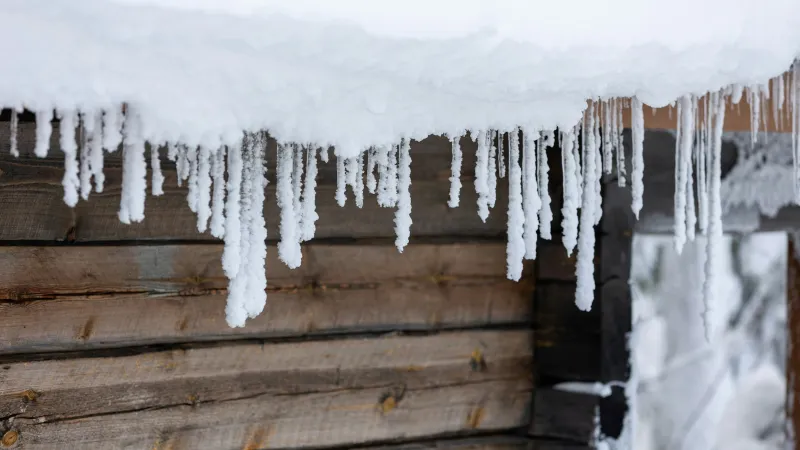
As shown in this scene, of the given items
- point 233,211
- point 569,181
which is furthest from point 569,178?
point 233,211

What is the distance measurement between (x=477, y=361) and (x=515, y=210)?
0.85 metres

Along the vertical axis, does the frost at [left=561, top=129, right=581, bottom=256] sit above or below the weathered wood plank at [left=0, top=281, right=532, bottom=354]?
above

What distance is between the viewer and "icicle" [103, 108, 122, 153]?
0.87 m

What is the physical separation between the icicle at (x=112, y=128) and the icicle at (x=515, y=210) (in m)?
0.69

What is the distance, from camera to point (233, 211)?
1.05m

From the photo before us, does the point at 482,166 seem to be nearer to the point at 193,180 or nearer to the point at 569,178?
the point at 569,178

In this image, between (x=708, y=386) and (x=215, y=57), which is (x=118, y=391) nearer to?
(x=215, y=57)

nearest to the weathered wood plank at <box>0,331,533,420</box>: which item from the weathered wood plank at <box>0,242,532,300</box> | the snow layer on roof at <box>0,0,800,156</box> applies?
the weathered wood plank at <box>0,242,532,300</box>

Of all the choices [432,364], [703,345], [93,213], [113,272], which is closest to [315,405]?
[432,364]

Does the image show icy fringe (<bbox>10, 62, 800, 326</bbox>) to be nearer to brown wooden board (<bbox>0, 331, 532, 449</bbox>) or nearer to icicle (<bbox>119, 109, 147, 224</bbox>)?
icicle (<bbox>119, 109, 147, 224</bbox>)

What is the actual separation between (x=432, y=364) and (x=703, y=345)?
14.0ft

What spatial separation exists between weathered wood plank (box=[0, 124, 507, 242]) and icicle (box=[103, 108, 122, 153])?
61 cm

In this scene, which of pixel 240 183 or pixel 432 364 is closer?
pixel 240 183

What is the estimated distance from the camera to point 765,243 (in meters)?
5.54
